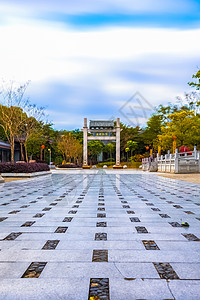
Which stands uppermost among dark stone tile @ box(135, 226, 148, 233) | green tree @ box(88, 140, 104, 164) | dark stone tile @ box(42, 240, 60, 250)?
green tree @ box(88, 140, 104, 164)

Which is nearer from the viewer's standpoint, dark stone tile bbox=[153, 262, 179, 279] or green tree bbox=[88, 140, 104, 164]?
dark stone tile bbox=[153, 262, 179, 279]

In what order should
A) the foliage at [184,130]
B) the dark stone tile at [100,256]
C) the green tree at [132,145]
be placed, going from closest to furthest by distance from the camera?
the dark stone tile at [100,256] < the foliage at [184,130] < the green tree at [132,145]

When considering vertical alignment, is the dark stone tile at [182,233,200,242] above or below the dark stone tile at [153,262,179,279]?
below

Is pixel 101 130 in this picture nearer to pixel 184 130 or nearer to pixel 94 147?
pixel 184 130

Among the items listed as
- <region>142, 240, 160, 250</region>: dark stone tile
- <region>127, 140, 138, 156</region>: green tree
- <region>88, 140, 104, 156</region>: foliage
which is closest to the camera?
<region>142, 240, 160, 250</region>: dark stone tile

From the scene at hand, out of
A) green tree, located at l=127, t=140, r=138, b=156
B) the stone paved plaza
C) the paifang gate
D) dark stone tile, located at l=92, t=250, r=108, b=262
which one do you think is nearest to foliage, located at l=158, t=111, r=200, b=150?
the paifang gate

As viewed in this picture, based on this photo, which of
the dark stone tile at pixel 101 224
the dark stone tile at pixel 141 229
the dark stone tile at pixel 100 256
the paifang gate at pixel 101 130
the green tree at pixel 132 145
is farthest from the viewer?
the green tree at pixel 132 145

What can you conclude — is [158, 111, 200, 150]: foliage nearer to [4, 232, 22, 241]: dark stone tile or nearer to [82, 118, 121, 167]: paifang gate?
[82, 118, 121, 167]: paifang gate

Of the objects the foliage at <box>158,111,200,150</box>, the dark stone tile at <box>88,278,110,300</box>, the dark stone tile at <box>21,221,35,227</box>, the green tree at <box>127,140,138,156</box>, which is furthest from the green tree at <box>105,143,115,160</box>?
the dark stone tile at <box>88,278,110,300</box>

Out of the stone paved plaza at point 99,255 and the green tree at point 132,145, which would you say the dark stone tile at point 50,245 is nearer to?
the stone paved plaza at point 99,255

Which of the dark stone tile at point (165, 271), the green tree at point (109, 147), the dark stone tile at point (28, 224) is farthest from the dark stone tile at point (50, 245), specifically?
the green tree at point (109, 147)

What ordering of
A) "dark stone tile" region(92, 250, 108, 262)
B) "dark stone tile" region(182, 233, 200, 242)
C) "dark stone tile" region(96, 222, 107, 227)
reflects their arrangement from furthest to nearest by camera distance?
1. "dark stone tile" region(96, 222, 107, 227)
2. "dark stone tile" region(182, 233, 200, 242)
3. "dark stone tile" region(92, 250, 108, 262)

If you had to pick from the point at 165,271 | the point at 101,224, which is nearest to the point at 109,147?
the point at 101,224

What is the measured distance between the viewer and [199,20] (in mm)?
8453
